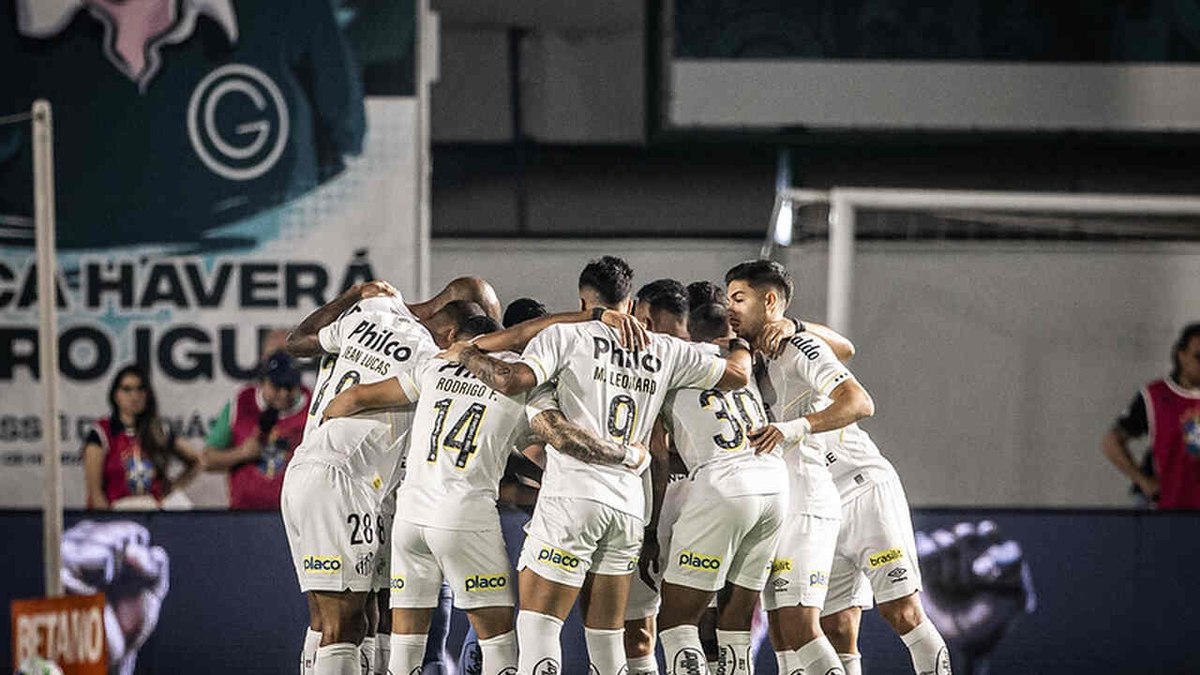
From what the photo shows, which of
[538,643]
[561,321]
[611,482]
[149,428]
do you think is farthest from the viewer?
[149,428]

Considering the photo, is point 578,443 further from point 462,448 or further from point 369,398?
point 369,398

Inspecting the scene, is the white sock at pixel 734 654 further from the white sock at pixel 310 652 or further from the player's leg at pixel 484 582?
the white sock at pixel 310 652

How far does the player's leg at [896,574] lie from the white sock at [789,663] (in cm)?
57

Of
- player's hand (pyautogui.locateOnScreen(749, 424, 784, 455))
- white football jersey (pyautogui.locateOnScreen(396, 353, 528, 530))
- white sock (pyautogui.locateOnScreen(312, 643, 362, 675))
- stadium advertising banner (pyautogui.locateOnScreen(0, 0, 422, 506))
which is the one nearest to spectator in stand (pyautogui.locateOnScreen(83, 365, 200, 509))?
stadium advertising banner (pyautogui.locateOnScreen(0, 0, 422, 506))

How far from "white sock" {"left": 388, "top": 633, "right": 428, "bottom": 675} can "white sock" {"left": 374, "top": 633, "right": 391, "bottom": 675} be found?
724mm

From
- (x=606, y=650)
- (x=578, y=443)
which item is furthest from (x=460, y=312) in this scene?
(x=606, y=650)

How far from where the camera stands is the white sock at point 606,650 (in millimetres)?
7359

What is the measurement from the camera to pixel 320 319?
8.55m

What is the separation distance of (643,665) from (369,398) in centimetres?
169

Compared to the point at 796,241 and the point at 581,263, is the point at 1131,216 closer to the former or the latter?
the point at 796,241

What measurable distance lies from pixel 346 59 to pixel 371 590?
18.7 feet

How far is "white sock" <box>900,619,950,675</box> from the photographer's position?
814cm

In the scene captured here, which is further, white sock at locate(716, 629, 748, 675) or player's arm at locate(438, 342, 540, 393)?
white sock at locate(716, 629, 748, 675)

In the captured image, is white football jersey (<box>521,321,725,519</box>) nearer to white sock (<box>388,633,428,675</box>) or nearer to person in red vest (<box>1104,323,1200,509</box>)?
white sock (<box>388,633,428,675</box>)
